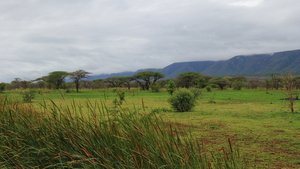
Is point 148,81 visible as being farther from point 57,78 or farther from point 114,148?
point 114,148

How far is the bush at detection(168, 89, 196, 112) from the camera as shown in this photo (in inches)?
631

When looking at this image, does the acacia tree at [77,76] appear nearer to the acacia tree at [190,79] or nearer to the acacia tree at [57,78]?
the acacia tree at [57,78]

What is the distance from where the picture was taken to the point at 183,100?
1625 cm

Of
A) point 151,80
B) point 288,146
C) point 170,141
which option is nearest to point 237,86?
point 151,80

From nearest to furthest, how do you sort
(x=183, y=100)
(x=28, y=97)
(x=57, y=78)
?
(x=28, y=97), (x=183, y=100), (x=57, y=78)

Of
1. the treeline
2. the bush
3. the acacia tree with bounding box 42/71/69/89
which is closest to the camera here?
the bush

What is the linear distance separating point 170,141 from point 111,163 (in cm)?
79

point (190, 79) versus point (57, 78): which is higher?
point (57, 78)

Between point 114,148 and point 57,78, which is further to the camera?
point 57,78

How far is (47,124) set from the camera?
11.8 feet

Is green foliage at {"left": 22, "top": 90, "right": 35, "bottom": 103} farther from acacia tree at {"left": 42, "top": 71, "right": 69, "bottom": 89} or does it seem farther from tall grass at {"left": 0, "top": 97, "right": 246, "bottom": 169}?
acacia tree at {"left": 42, "top": 71, "right": 69, "bottom": 89}

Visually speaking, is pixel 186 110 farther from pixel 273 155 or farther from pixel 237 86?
pixel 237 86

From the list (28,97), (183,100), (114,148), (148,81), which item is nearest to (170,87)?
(183,100)

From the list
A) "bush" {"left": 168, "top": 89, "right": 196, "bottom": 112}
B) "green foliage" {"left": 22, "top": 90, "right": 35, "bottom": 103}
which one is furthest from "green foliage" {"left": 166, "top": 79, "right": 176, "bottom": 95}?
"green foliage" {"left": 22, "top": 90, "right": 35, "bottom": 103}
